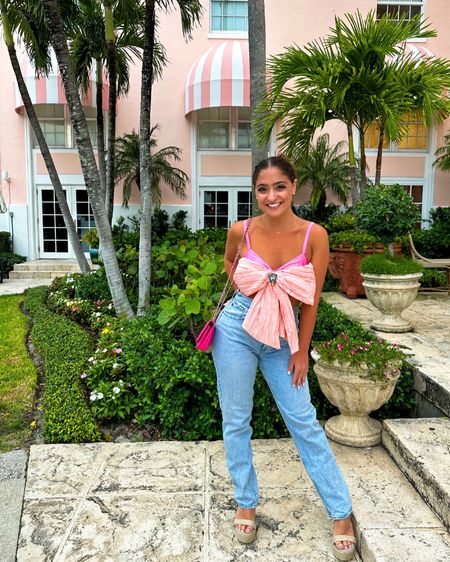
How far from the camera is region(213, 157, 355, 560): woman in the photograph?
2.04 m

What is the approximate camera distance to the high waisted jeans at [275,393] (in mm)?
2113

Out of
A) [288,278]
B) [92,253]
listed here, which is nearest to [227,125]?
[92,253]

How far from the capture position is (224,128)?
14180 millimetres

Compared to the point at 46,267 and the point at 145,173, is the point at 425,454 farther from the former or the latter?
the point at 46,267

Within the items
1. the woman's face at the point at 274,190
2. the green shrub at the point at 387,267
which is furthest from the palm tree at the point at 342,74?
the woman's face at the point at 274,190

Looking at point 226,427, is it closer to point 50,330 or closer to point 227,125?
point 50,330

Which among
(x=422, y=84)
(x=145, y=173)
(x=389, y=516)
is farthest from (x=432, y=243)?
(x=389, y=516)

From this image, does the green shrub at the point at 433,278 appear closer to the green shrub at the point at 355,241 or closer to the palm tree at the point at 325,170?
the green shrub at the point at 355,241

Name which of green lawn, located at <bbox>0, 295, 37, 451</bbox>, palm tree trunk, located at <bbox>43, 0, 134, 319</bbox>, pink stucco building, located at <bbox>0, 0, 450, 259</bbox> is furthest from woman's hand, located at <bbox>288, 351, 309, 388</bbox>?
pink stucco building, located at <bbox>0, 0, 450, 259</bbox>

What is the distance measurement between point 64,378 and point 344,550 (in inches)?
112

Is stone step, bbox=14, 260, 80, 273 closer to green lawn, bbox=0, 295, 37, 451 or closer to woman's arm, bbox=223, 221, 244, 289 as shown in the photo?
green lawn, bbox=0, 295, 37, 451

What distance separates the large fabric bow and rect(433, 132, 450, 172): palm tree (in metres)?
12.8

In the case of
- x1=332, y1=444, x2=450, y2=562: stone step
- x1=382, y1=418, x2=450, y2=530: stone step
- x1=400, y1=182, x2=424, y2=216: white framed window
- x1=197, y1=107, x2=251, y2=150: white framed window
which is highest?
x1=197, y1=107, x2=251, y2=150: white framed window

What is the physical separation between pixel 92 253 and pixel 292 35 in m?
8.67
